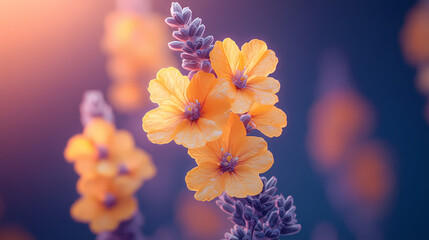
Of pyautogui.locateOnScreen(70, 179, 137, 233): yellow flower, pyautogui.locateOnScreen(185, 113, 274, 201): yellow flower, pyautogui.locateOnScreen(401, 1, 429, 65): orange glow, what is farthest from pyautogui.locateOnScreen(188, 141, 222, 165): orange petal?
pyautogui.locateOnScreen(401, 1, 429, 65): orange glow

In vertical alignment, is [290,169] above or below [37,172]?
below

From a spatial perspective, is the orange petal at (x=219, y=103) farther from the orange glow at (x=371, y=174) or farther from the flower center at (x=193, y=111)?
the orange glow at (x=371, y=174)

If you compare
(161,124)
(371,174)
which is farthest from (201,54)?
(371,174)

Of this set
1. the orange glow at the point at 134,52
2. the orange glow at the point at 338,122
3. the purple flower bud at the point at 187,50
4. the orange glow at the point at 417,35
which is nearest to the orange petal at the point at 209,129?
the purple flower bud at the point at 187,50

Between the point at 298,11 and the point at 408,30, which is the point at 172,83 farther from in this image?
the point at 408,30

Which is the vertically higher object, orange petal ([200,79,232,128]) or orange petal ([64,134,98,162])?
orange petal ([64,134,98,162])

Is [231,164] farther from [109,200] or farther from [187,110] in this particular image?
[109,200]

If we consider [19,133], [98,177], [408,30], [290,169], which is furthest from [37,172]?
[408,30]

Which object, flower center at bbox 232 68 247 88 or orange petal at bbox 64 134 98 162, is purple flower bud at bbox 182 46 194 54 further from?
orange petal at bbox 64 134 98 162
